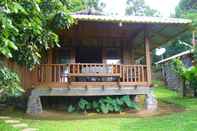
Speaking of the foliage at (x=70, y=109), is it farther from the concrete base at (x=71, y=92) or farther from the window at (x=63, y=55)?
the window at (x=63, y=55)

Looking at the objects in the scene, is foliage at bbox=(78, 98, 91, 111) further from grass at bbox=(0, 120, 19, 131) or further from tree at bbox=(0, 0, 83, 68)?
tree at bbox=(0, 0, 83, 68)

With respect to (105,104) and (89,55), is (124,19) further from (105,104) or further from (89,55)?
(89,55)

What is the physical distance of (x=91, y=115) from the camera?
13094mm

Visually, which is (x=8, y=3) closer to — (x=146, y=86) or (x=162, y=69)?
(x=146, y=86)

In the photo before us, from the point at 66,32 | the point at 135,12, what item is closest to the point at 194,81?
the point at 66,32

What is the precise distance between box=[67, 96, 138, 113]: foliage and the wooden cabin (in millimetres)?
298

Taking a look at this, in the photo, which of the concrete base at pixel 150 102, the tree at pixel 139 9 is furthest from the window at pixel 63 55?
the tree at pixel 139 9

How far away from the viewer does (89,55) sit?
17766 mm

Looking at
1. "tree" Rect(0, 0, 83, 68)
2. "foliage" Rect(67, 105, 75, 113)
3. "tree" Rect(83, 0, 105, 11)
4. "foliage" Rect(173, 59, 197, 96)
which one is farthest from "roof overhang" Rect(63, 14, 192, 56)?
"tree" Rect(83, 0, 105, 11)

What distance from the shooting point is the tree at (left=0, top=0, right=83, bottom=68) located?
5145 millimetres

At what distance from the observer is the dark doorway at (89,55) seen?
1670cm

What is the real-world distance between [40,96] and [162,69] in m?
19.2

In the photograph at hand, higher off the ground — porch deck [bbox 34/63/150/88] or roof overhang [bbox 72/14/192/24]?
roof overhang [bbox 72/14/192/24]

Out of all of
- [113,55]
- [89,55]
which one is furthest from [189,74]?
[89,55]
